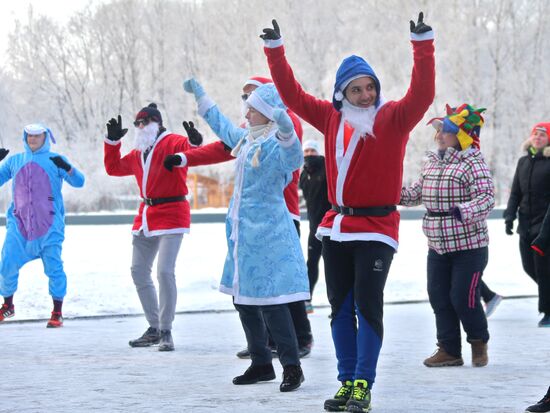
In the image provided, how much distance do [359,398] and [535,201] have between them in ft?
14.9

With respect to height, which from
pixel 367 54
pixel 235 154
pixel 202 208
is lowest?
pixel 202 208

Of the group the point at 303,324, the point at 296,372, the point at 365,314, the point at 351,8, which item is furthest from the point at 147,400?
the point at 351,8

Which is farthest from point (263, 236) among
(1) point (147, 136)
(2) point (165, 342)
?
(1) point (147, 136)

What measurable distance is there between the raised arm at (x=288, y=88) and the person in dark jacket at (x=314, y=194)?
13.6 ft

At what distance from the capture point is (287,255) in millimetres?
5449

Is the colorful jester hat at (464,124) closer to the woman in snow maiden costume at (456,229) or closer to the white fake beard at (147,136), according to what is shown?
the woman in snow maiden costume at (456,229)

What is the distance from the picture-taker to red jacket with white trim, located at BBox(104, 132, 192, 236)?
720 centimetres

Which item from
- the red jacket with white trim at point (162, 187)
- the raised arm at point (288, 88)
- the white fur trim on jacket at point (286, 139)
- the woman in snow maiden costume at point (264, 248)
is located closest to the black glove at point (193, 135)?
the red jacket with white trim at point (162, 187)

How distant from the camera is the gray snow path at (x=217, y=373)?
491 centimetres

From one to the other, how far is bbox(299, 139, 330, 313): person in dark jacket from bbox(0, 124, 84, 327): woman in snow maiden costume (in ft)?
6.63

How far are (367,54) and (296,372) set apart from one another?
37.4 meters

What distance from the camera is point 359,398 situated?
463 cm

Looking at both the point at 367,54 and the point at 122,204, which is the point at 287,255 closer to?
the point at 122,204

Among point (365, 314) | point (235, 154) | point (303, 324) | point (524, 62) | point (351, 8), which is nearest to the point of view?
point (365, 314)
